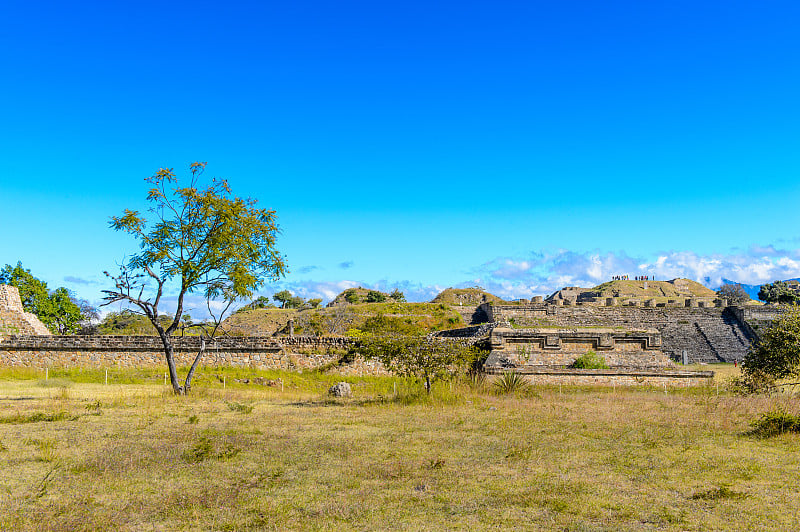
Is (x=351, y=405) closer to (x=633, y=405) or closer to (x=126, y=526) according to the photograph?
(x=633, y=405)

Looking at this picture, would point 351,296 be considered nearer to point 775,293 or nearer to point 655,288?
point 775,293

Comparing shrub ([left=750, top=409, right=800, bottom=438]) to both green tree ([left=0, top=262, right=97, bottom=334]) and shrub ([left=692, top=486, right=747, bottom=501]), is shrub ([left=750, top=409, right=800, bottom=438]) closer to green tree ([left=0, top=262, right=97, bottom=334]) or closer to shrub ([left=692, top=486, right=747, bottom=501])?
shrub ([left=692, top=486, right=747, bottom=501])

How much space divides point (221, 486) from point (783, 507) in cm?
673

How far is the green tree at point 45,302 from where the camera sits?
41.4m

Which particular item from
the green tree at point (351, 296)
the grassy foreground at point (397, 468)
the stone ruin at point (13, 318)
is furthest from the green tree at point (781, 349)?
the green tree at point (351, 296)

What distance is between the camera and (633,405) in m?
15.6

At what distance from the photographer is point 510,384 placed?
1873 cm

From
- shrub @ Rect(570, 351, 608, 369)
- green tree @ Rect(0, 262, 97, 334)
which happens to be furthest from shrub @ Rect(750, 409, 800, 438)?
green tree @ Rect(0, 262, 97, 334)

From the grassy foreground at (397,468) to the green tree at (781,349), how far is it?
0.89 m

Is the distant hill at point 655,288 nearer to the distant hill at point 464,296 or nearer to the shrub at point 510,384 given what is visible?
the distant hill at point 464,296

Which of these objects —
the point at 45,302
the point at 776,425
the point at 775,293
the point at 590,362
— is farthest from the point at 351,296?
the point at 776,425

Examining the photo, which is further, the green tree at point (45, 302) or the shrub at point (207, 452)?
the green tree at point (45, 302)

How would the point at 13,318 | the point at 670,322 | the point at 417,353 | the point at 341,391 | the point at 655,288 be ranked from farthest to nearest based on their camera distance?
the point at 655,288 < the point at 670,322 < the point at 13,318 < the point at 341,391 < the point at 417,353

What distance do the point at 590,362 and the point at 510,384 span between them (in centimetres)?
599
